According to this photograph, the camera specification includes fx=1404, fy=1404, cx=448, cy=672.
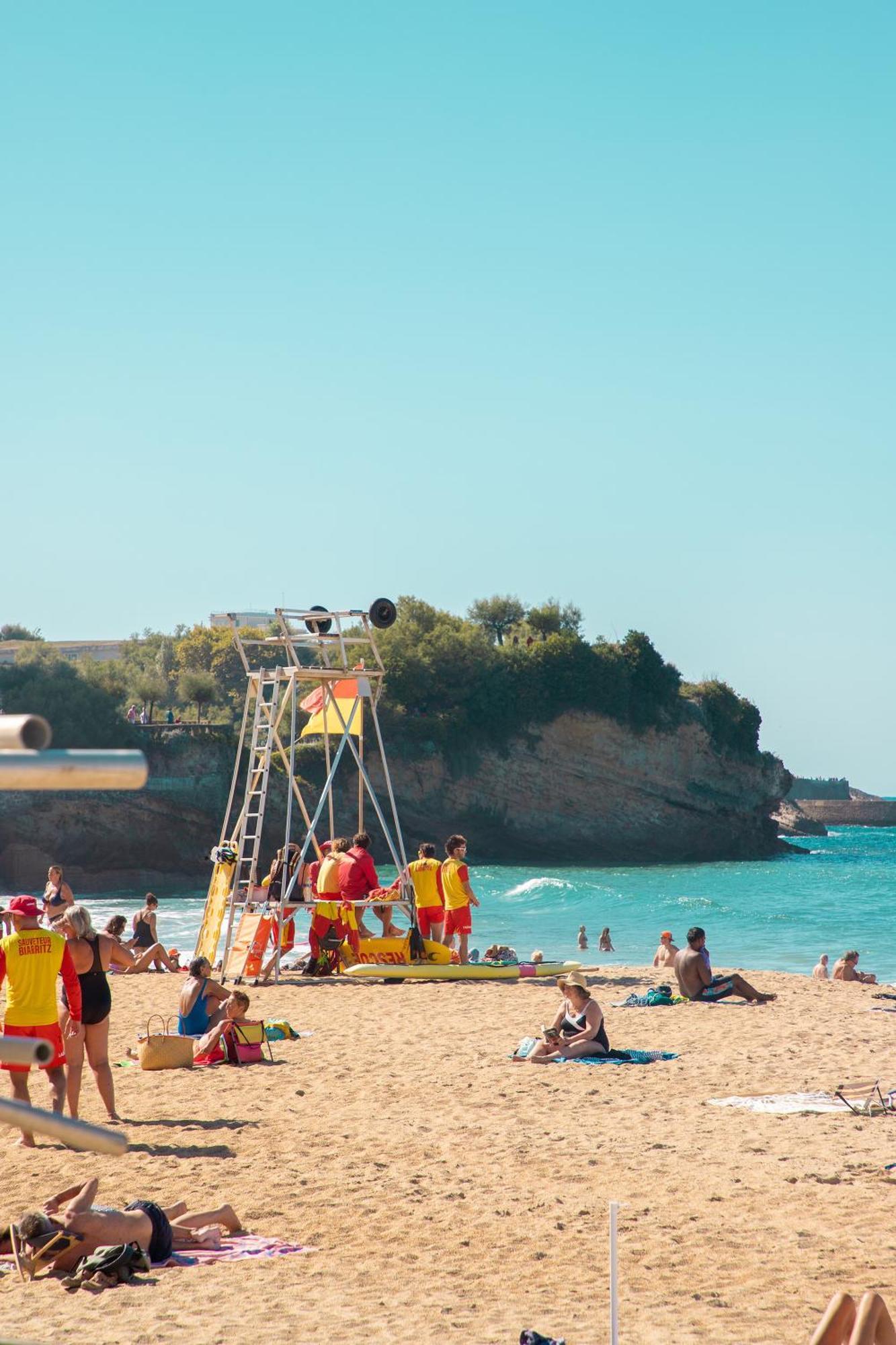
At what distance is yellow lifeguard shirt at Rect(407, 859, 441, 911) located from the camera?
16.2 metres

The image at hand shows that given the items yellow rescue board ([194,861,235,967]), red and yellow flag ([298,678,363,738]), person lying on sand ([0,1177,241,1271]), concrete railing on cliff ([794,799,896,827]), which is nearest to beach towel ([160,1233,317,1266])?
person lying on sand ([0,1177,241,1271])

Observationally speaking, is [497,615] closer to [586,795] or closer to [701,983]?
[586,795]

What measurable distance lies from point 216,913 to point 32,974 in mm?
8209

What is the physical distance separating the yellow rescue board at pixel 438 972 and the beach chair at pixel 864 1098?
694 centimetres

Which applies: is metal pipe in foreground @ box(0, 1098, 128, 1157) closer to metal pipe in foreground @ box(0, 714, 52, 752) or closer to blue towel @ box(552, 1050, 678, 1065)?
metal pipe in foreground @ box(0, 714, 52, 752)

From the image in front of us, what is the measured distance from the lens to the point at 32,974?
7.96 m

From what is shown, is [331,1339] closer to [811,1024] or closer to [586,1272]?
[586,1272]


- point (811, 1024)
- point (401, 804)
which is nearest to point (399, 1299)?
point (811, 1024)

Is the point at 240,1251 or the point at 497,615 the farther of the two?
the point at 497,615

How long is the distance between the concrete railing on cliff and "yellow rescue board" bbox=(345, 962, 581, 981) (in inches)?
4376

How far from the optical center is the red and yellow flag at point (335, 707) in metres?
17.1

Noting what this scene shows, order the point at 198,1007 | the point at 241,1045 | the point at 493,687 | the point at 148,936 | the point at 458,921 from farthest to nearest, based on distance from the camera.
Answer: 1. the point at 493,687
2. the point at 148,936
3. the point at 458,921
4. the point at 198,1007
5. the point at 241,1045

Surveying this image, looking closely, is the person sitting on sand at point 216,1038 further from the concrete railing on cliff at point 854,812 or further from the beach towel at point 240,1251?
the concrete railing on cliff at point 854,812

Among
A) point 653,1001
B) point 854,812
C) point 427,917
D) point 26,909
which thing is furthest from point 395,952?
point 854,812
